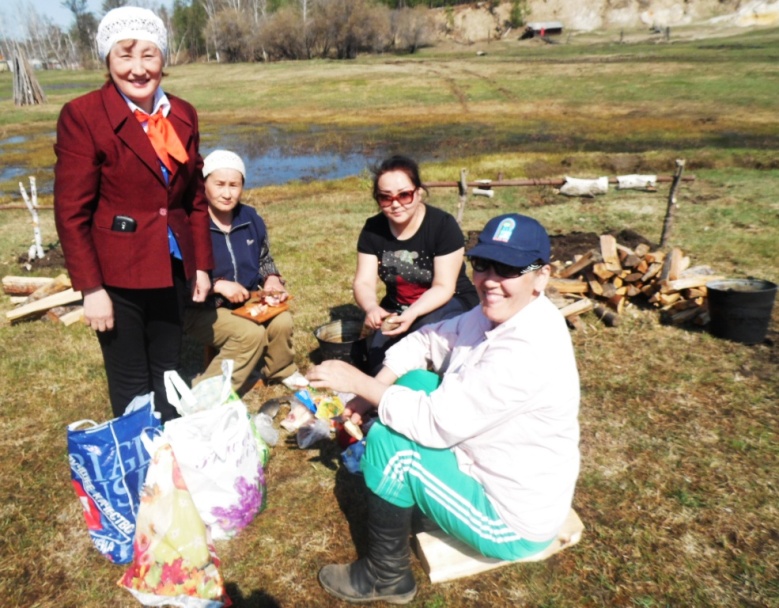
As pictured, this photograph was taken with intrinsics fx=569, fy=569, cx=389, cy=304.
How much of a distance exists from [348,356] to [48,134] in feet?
101

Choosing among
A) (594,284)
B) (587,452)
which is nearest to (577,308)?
(594,284)

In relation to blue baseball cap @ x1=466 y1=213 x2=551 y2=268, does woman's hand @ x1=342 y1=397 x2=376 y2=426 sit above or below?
below

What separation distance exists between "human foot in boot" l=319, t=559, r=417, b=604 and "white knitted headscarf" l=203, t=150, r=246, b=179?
274cm

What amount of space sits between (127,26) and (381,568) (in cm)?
275

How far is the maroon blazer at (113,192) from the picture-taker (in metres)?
2.67

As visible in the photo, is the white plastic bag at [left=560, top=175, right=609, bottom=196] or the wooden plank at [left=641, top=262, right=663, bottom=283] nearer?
the wooden plank at [left=641, top=262, right=663, bottom=283]

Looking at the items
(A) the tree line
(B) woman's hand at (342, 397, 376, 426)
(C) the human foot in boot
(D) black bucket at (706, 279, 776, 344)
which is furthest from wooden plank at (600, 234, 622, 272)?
(A) the tree line

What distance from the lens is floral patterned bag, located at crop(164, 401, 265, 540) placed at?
9.18ft

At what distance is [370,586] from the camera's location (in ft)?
8.98

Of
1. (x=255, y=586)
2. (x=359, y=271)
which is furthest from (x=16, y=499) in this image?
(x=359, y=271)

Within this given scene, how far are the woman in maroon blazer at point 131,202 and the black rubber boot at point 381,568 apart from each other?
62.7 inches

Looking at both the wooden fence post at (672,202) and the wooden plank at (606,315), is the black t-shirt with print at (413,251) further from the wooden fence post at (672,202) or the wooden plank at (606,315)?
the wooden fence post at (672,202)

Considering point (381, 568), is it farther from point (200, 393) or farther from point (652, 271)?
point (652, 271)

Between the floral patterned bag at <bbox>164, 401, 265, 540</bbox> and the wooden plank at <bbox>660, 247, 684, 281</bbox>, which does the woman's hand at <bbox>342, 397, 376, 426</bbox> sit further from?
the wooden plank at <bbox>660, 247, 684, 281</bbox>
